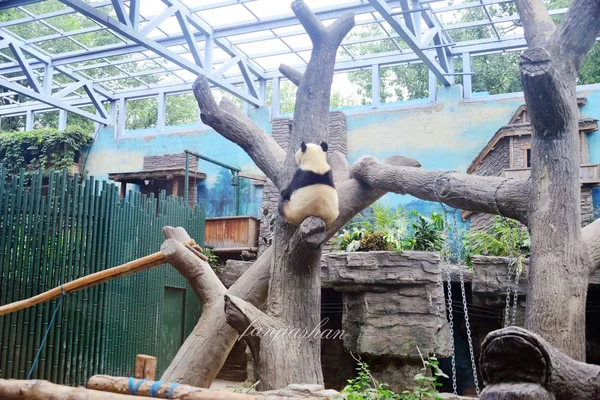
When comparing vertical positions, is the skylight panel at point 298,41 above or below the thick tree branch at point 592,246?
above

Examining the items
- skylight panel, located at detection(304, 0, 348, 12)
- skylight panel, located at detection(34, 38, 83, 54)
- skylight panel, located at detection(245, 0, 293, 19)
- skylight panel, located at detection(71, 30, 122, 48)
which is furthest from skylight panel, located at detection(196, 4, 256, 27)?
skylight panel, located at detection(71, 30, 122, 48)

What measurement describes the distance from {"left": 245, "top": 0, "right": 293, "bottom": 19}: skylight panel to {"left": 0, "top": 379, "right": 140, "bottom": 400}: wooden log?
35.6 ft

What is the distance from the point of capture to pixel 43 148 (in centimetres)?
1658

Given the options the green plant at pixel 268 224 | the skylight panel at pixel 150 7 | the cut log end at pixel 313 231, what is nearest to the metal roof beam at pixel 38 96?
the skylight panel at pixel 150 7

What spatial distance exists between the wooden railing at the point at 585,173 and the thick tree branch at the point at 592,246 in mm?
6964

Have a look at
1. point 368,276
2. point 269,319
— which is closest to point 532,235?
point 269,319

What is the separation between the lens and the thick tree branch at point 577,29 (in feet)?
13.5

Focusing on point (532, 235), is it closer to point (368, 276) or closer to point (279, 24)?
point (368, 276)

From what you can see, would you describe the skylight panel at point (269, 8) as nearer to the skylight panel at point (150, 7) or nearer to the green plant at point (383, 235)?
the skylight panel at point (150, 7)

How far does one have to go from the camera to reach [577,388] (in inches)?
102

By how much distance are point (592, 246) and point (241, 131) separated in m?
3.00

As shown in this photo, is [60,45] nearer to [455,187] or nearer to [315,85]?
[315,85]

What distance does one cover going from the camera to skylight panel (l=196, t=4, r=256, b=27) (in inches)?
485

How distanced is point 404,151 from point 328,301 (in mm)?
4822
